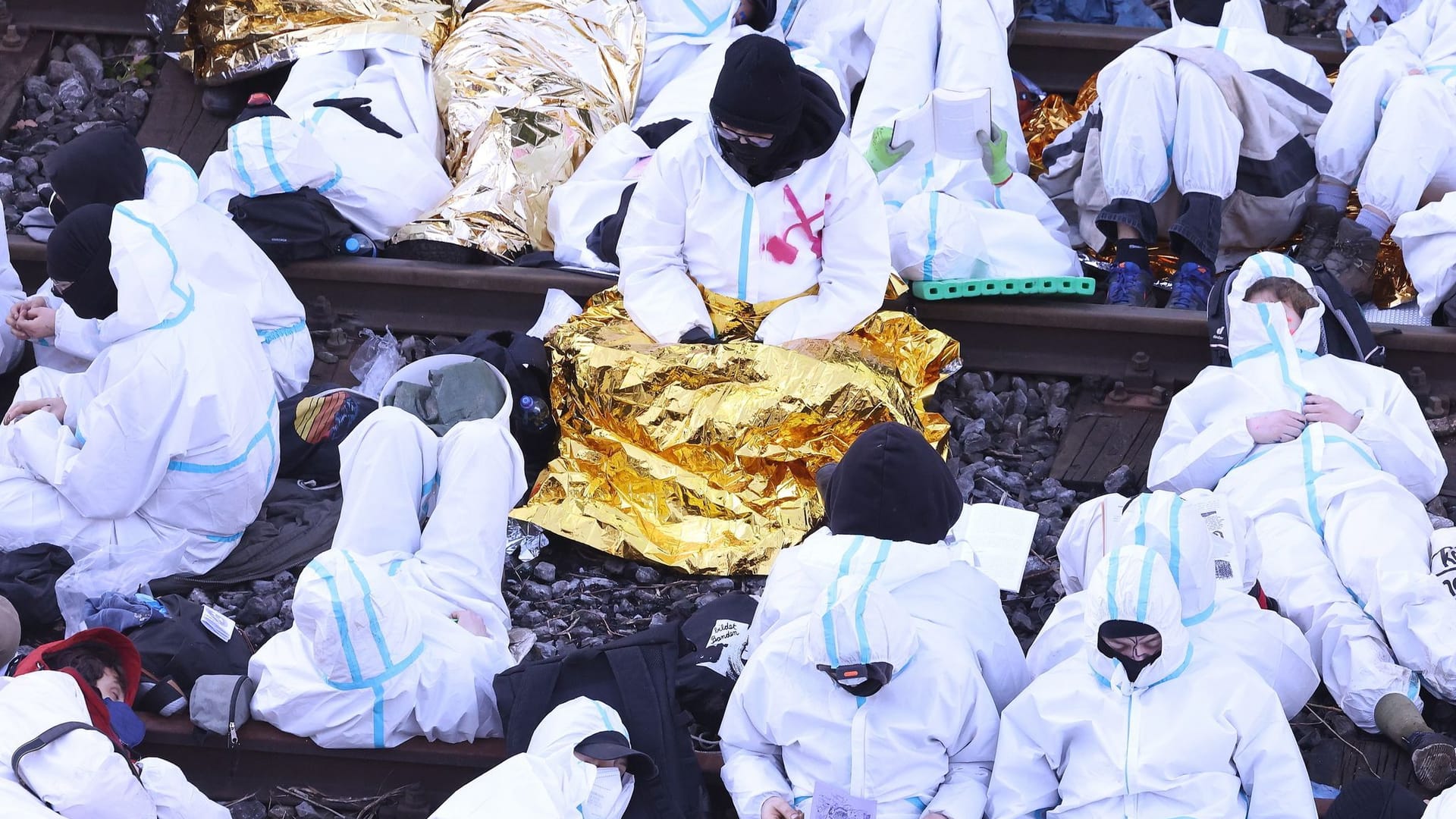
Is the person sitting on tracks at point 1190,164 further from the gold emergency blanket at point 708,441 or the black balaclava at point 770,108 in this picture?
the black balaclava at point 770,108

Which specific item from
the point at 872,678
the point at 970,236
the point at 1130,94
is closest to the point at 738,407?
the point at 970,236

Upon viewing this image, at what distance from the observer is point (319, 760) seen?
4.86 metres

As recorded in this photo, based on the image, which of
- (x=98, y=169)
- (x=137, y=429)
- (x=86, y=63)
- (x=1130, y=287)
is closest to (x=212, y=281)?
(x=98, y=169)

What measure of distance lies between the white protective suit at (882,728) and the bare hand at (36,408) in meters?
2.70

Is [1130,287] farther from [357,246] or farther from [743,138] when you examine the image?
[357,246]

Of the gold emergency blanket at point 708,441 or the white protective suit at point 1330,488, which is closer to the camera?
the white protective suit at point 1330,488

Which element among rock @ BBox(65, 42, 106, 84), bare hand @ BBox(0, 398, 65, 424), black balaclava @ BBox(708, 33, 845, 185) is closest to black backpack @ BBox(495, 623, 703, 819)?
black balaclava @ BBox(708, 33, 845, 185)

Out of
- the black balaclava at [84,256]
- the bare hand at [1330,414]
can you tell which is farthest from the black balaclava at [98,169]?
the bare hand at [1330,414]

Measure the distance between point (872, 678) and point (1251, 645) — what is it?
116cm

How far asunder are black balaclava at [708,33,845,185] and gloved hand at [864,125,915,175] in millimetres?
1042

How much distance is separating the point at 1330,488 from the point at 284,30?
4812mm

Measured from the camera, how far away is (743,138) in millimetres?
5754

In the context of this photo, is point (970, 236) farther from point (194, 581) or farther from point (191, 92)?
point (191, 92)

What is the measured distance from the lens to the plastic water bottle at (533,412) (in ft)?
20.0
